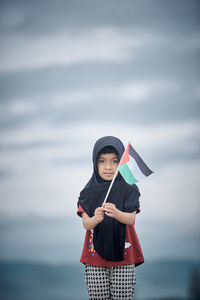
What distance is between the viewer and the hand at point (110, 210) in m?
1.91

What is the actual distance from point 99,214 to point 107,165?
0.27 m

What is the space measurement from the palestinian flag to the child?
7 cm

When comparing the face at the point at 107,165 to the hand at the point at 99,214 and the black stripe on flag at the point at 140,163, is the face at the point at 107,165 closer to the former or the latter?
the black stripe on flag at the point at 140,163

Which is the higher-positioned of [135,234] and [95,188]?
[95,188]

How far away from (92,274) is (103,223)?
24cm

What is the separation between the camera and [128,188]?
206 cm

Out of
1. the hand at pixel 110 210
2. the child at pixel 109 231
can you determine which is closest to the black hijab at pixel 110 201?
the child at pixel 109 231

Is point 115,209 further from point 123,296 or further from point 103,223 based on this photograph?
point 123,296

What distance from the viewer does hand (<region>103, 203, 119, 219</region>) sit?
6.27ft

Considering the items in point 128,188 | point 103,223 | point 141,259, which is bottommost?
point 141,259

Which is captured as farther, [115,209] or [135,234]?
[135,234]

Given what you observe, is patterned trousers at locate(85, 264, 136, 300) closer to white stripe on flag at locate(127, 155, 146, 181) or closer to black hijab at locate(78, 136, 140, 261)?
black hijab at locate(78, 136, 140, 261)

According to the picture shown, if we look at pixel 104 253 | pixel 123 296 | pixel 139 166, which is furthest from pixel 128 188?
pixel 123 296

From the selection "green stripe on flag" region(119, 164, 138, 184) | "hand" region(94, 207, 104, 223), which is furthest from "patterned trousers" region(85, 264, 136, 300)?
"green stripe on flag" region(119, 164, 138, 184)
